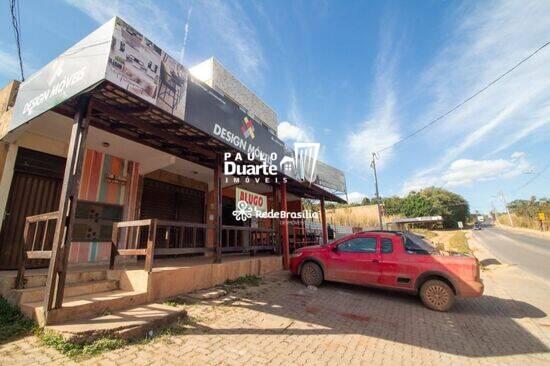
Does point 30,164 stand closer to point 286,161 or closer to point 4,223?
point 4,223

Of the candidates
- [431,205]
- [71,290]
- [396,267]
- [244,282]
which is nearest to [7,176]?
[71,290]

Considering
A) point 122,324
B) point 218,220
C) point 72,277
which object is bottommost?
point 122,324

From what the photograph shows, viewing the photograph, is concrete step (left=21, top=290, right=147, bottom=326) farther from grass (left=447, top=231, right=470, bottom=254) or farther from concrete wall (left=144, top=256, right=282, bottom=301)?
grass (left=447, top=231, right=470, bottom=254)

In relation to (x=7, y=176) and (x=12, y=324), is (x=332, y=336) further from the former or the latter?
(x=7, y=176)

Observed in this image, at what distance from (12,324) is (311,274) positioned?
600 centimetres

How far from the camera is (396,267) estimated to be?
20.3ft

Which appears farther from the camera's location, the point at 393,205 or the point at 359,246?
the point at 393,205

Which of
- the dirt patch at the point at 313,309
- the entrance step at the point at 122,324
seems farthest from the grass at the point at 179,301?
the dirt patch at the point at 313,309

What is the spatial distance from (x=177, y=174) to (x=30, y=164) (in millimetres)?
3921

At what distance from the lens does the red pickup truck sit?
5.63m

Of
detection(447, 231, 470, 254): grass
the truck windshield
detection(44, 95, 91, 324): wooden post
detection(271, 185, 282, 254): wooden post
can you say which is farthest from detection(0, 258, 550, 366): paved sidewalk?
detection(447, 231, 470, 254): grass

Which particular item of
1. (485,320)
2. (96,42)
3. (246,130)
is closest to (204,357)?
(96,42)

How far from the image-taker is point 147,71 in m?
3.94

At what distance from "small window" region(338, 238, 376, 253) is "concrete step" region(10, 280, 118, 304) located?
5.34 m
